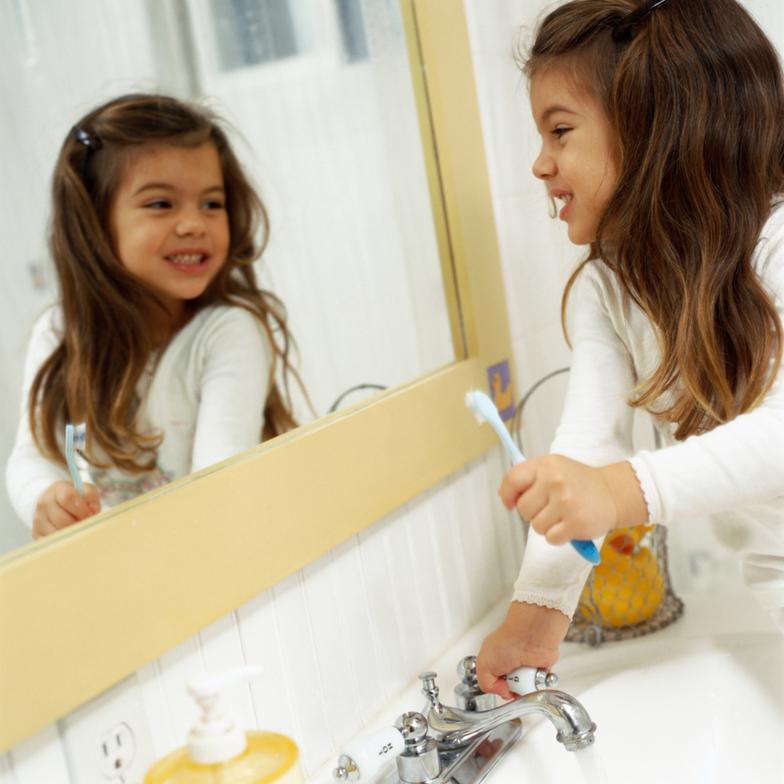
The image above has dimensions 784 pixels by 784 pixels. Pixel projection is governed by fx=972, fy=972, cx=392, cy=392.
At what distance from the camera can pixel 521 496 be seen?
689 millimetres

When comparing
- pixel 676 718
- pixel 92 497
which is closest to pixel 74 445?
pixel 92 497

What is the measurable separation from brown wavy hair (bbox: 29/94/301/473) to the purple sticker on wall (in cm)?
42

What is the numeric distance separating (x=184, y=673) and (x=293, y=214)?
1.50 ft

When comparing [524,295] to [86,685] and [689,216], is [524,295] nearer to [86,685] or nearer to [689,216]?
[689,216]

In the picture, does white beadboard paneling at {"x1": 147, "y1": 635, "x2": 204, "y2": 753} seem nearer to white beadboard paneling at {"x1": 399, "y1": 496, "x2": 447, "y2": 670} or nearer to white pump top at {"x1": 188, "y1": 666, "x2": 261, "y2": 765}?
white pump top at {"x1": 188, "y1": 666, "x2": 261, "y2": 765}

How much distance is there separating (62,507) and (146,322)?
20 cm

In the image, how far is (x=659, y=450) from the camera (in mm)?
774

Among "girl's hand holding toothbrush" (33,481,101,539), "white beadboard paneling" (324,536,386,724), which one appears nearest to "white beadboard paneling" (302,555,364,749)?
"white beadboard paneling" (324,536,386,724)

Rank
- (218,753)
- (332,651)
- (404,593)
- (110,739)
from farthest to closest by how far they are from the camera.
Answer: (404,593) → (332,651) → (110,739) → (218,753)

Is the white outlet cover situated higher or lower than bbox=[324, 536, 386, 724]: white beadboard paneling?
higher

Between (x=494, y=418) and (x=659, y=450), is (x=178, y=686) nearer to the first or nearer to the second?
(x=494, y=418)

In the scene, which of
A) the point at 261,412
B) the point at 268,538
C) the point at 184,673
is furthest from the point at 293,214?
the point at 184,673

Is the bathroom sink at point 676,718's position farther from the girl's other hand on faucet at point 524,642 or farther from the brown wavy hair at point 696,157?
the brown wavy hair at point 696,157

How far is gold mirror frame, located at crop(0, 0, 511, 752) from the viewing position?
0.59 m
